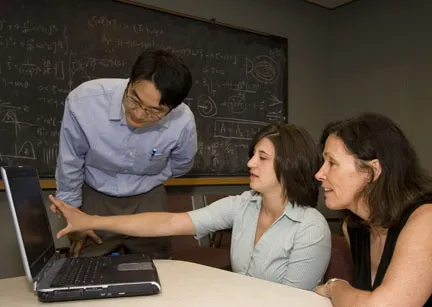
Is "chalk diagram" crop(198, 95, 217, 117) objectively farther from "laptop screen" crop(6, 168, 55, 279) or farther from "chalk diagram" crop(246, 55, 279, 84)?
"laptop screen" crop(6, 168, 55, 279)

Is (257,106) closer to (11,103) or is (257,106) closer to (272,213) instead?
(11,103)

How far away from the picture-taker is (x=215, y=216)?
5.49 ft

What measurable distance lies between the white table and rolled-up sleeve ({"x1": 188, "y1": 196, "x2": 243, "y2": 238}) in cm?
40

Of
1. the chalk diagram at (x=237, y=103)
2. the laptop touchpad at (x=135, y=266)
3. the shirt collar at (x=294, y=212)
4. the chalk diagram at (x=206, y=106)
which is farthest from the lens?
the chalk diagram at (x=237, y=103)

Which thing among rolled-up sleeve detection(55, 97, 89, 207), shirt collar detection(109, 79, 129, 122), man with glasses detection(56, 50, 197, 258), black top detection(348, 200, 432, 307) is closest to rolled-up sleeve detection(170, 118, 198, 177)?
man with glasses detection(56, 50, 197, 258)

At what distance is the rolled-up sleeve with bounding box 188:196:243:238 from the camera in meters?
1.65

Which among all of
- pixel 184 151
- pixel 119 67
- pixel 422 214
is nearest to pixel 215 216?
pixel 184 151

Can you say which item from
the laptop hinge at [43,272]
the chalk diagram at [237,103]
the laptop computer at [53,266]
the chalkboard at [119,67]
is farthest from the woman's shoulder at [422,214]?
the chalk diagram at [237,103]

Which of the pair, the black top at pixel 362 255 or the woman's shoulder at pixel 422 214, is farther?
the black top at pixel 362 255

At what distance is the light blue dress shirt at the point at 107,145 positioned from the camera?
186 centimetres

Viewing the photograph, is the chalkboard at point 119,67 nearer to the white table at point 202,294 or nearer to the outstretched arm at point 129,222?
the outstretched arm at point 129,222

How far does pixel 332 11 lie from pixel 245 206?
3.44m

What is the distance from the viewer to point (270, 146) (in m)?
1.62

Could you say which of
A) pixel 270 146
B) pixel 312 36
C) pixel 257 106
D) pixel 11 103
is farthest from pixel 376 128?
pixel 312 36
